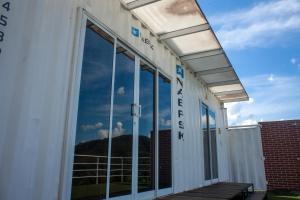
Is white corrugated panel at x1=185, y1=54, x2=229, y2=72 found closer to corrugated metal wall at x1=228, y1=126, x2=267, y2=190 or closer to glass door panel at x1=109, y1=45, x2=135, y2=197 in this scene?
glass door panel at x1=109, y1=45, x2=135, y2=197

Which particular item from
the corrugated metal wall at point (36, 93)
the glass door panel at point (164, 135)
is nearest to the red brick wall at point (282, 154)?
the glass door panel at point (164, 135)

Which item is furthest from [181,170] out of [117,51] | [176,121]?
[117,51]

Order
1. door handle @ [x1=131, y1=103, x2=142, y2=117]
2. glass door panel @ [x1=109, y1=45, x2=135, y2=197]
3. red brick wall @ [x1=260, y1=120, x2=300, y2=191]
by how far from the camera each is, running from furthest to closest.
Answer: red brick wall @ [x1=260, y1=120, x2=300, y2=191], door handle @ [x1=131, y1=103, x2=142, y2=117], glass door panel @ [x1=109, y1=45, x2=135, y2=197]

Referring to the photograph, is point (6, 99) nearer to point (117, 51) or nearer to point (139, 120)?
point (117, 51)

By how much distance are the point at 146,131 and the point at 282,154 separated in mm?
6004

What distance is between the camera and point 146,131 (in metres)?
3.46

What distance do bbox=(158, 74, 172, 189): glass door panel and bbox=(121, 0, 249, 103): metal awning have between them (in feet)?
2.29

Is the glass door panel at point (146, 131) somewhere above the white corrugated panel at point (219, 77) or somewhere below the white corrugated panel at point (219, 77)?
below

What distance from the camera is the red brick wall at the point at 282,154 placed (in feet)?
24.6

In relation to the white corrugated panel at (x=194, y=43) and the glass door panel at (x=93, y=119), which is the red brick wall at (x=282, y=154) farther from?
the glass door panel at (x=93, y=119)

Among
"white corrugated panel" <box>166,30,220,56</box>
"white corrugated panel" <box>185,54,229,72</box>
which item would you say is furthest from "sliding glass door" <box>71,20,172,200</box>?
"white corrugated panel" <box>185,54,229,72</box>

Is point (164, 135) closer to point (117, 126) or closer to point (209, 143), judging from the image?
point (117, 126)

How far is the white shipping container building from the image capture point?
1740 millimetres

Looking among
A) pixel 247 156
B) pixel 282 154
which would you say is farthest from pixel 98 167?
pixel 282 154
